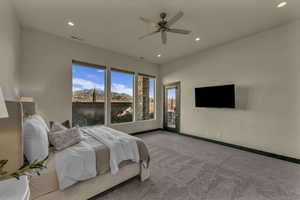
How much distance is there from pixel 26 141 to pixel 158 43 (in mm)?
3740

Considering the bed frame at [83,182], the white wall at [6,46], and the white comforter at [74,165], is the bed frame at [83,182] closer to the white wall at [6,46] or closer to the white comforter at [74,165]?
the white comforter at [74,165]

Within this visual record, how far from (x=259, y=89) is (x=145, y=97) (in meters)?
3.90

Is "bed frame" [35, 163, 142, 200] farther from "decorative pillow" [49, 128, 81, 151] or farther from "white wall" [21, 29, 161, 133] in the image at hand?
"white wall" [21, 29, 161, 133]

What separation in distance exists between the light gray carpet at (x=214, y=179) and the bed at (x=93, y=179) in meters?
0.16

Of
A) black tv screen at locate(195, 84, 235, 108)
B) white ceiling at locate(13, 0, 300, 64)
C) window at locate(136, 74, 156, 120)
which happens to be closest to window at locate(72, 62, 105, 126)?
white ceiling at locate(13, 0, 300, 64)

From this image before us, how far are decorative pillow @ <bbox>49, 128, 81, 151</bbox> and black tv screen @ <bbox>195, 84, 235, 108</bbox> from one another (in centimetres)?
371

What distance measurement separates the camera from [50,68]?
3.43 metres

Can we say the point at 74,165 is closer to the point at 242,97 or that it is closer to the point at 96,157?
the point at 96,157

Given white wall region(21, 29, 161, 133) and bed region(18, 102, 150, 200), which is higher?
white wall region(21, 29, 161, 133)

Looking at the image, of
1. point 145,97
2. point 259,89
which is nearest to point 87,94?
point 145,97

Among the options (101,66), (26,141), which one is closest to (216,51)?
(101,66)

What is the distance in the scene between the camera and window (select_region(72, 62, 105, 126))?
12.9ft

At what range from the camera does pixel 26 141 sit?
4.95ft

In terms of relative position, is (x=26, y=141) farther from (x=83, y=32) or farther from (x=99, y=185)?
(x=83, y=32)
